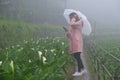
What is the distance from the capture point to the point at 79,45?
1019 cm

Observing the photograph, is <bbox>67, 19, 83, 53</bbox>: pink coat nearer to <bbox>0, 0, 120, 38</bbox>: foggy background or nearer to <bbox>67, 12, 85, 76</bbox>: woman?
<bbox>67, 12, 85, 76</bbox>: woman

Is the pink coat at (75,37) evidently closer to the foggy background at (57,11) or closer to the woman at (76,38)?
the woman at (76,38)

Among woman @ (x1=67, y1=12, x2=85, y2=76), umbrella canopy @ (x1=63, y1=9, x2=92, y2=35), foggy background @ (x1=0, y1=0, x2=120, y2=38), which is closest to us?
woman @ (x1=67, y1=12, x2=85, y2=76)

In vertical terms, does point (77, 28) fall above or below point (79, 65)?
above

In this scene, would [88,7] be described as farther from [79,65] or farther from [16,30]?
[79,65]

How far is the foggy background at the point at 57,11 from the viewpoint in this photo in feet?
132

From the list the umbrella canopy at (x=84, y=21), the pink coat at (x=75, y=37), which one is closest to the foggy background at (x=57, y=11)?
the umbrella canopy at (x=84, y=21)

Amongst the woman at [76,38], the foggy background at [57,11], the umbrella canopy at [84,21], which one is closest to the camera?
the woman at [76,38]

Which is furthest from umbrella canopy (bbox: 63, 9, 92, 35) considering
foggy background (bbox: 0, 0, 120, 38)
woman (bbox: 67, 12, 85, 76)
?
foggy background (bbox: 0, 0, 120, 38)

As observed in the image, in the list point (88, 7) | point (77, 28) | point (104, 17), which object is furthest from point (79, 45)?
point (88, 7)

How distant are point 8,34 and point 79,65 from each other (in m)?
11.0

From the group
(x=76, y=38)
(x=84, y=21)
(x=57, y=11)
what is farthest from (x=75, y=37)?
(x=57, y=11)

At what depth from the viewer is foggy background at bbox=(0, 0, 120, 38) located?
132ft

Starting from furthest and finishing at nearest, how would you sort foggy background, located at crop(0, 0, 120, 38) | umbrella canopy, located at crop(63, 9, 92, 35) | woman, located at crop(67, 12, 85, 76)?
foggy background, located at crop(0, 0, 120, 38), umbrella canopy, located at crop(63, 9, 92, 35), woman, located at crop(67, 12, 85, 76)
